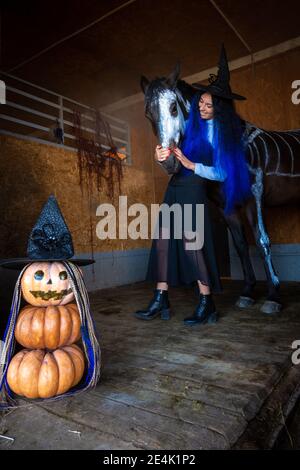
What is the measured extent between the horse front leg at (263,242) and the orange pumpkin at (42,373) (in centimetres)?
179

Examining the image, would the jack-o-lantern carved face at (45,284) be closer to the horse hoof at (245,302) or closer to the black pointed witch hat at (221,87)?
the horse hoof at (245,302)

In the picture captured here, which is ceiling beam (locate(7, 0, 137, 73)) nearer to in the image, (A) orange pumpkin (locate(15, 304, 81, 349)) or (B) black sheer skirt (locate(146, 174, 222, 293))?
(B) black sheer skirt (locate(146, 174, 222, 293))

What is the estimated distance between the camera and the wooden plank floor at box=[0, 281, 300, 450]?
35.3 inches

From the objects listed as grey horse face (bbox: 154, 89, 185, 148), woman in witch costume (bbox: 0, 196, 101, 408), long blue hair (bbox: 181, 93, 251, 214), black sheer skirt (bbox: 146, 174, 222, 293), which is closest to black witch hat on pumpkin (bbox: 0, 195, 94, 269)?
woman in witch costume (bbox: 0, 196, 101, 408)

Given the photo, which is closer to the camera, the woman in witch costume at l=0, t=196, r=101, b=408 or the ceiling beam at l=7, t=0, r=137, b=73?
the woman in witch costume at l=0, t=196, r=101, b=408

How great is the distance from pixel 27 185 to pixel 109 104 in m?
3.57

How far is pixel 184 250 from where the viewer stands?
2322 mm

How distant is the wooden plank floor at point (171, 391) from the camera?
897mm

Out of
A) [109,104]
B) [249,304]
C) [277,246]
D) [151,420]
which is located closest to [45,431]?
[151,420]

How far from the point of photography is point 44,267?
125 centimetres

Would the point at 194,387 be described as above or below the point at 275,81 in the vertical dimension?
below

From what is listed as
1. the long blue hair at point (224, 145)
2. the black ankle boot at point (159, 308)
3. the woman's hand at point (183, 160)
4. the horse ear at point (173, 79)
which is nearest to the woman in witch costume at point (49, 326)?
the black ankle boot at point (159, 308)

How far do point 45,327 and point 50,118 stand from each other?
139 inches
